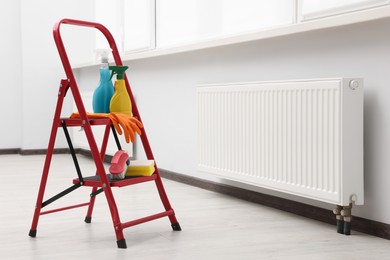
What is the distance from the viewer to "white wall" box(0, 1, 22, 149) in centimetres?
596

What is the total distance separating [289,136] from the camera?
2.67m

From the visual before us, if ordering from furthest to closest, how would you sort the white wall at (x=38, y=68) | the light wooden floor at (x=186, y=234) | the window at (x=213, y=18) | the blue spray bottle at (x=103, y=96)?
1. the white wall at (x=38, y=68)
2. the window at (x=213, y=18)
3. the blue spray bottle at (x=103, y=96)
4. the light wooden floor at (x=186, y=234)

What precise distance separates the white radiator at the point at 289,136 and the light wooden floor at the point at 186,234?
6.2 inches

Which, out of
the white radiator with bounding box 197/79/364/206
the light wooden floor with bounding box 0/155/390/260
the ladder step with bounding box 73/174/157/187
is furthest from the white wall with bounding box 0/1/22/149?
the ladder step with bounding box 73/174/157/187

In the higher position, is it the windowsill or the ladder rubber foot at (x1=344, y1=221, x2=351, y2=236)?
the windowsill

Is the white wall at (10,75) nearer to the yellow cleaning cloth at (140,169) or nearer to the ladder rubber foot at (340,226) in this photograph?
the yellow cleaning cloth at (140,169)

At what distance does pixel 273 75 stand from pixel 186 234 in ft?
3.28

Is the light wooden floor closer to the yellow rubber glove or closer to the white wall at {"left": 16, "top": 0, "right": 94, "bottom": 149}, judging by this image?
the yellow rubber glove

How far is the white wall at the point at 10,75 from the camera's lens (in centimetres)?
596

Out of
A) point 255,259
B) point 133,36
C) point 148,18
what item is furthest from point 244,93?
point 133,36

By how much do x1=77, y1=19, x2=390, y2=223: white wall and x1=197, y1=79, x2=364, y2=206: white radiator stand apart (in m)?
0.09

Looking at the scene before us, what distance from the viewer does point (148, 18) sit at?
4.61 metres

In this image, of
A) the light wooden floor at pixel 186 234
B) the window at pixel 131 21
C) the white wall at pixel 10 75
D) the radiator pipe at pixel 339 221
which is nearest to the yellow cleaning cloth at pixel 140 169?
the light wooden floor at pixel 186 234

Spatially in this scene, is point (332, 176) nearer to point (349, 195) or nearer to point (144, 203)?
point (349, 195)
